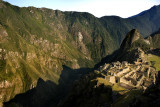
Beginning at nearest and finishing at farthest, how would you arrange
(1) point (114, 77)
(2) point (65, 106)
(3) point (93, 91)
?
(3) point (93, 91), (1) point (114, 77), (2) point (65, 106)

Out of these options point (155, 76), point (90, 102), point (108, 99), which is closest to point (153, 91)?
point (108, 99)

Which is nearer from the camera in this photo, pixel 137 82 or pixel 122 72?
pixel 137 82

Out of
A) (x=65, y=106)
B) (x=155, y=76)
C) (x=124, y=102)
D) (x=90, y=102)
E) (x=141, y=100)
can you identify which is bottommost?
(x=65, y=106)

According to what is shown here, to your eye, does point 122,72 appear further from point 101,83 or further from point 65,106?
point 65,106

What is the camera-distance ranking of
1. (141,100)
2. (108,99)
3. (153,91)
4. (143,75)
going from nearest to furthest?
(141,100), (153,91), (108,99), (143,75)

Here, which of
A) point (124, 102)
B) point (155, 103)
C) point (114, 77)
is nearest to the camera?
point (155, 103)

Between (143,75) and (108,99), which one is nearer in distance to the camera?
(108,99)

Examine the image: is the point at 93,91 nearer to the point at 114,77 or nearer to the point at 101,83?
the point at 101,83

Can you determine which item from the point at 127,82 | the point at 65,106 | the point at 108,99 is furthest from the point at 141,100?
the point at 65,106

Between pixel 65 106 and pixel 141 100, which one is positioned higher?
pixel 141 100
